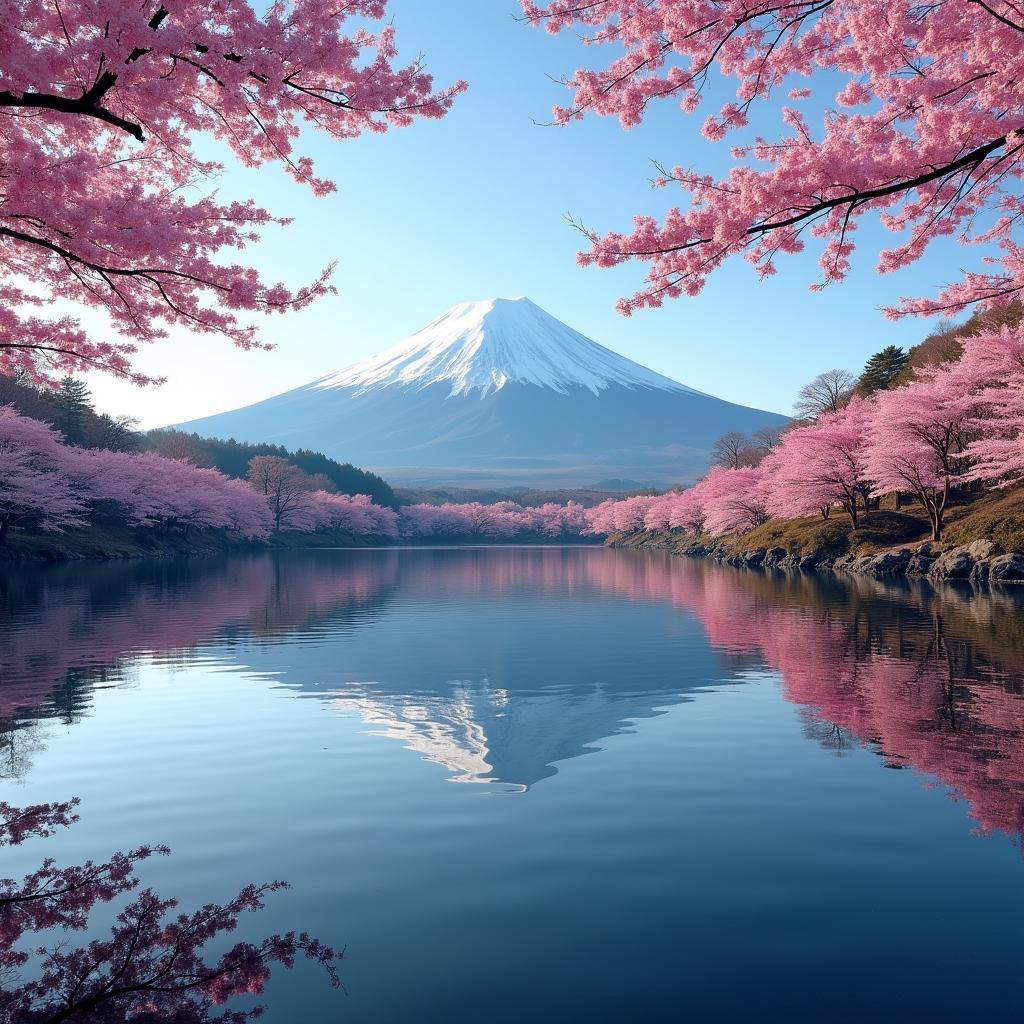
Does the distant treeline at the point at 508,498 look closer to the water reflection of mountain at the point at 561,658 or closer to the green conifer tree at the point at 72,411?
the green conifer tree at the point at 72,411

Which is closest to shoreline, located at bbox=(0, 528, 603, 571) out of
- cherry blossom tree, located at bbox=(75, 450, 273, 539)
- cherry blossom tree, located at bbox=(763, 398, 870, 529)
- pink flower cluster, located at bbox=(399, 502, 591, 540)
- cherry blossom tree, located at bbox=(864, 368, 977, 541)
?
cherry blossom tree, located at bbox=(75, 450, 273, 539)

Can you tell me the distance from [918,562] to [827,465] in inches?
464

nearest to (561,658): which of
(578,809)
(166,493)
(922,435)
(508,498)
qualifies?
(578,809)

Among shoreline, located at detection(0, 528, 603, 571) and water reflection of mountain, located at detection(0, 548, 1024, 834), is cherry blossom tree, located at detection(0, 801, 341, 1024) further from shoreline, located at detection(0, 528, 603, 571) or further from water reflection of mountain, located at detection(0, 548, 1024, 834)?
shoreline, located at detection(0, 528, 603, 571)

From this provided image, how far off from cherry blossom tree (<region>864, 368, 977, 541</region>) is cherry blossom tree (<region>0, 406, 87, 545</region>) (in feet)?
154

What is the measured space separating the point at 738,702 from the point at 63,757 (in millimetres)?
7624

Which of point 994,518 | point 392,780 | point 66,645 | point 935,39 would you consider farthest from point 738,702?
point 994,518

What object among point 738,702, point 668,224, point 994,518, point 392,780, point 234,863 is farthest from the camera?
point 994,518

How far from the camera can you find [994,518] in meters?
32.4

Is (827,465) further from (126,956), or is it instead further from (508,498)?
(508,498)

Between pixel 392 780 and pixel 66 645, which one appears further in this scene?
pixel 66 645

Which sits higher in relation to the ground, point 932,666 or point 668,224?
point 668,224

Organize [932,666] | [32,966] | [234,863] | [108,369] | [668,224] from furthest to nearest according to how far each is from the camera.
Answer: [932,666] → [108,369] → [668,224] → [234,863] → [32,966]

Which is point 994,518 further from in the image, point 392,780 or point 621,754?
point 392,780
